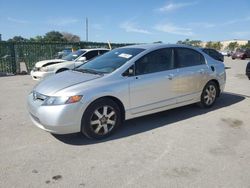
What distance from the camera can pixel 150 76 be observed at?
485cm

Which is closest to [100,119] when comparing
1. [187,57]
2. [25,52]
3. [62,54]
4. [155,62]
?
[155,62]

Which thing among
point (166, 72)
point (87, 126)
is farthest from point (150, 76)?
point (87, 126)

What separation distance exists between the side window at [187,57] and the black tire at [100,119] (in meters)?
1.84

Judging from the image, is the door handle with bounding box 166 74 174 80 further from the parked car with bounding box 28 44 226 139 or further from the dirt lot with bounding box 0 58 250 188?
the dirt lot with bounding box 0 58 250 188

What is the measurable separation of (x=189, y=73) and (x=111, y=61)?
67.1 inches

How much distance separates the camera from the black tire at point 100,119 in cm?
416

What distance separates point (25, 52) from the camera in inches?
612

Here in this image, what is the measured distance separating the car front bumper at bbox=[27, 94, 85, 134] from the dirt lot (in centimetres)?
31

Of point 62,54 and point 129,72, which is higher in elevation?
point 62,54

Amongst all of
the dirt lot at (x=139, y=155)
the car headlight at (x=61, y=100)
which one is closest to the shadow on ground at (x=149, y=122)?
the dirt lot at (x=139, y=155)

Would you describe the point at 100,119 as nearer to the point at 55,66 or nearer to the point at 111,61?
the point at 111,61

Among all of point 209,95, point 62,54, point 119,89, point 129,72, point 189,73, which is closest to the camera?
point 119,89

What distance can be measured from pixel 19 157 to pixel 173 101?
303 cm

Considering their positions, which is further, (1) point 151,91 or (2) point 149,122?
(2) point 149,122
